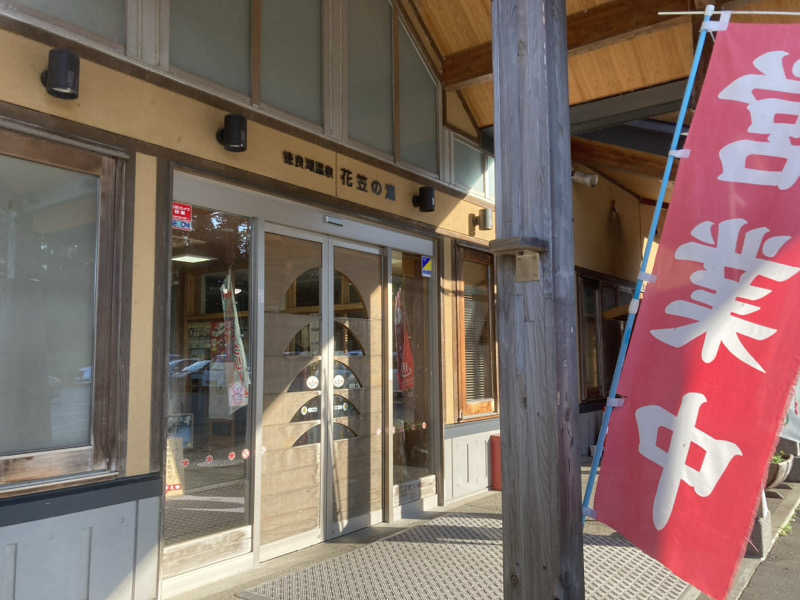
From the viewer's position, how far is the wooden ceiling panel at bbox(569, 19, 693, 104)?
5.82 m

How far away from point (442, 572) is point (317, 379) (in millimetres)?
1777

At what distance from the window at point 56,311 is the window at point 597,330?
723 cm

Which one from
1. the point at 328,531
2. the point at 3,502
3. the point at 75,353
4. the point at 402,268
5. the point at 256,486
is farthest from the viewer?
the point at 402,268

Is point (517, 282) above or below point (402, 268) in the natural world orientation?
below

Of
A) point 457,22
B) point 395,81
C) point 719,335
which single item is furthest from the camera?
point 457,22

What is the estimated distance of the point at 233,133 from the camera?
175 inches

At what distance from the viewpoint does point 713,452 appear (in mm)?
2109

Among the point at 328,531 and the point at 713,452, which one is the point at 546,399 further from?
the point at 328,531

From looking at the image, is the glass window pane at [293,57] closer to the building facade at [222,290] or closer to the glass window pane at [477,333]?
the building facade at [222,290]

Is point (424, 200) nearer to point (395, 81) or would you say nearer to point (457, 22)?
point (395, 81)

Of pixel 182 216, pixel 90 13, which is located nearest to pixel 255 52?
pixel 90 13

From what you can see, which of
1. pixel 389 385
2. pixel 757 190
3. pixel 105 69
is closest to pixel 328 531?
pixel 389 385

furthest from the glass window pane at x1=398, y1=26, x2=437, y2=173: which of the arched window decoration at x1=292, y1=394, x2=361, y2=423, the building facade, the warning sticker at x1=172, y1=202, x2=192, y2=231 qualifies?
the warning sticker at x1=172, y1=202, x2=192, y2=231

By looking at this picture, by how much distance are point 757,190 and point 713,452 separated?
933 millimetres
